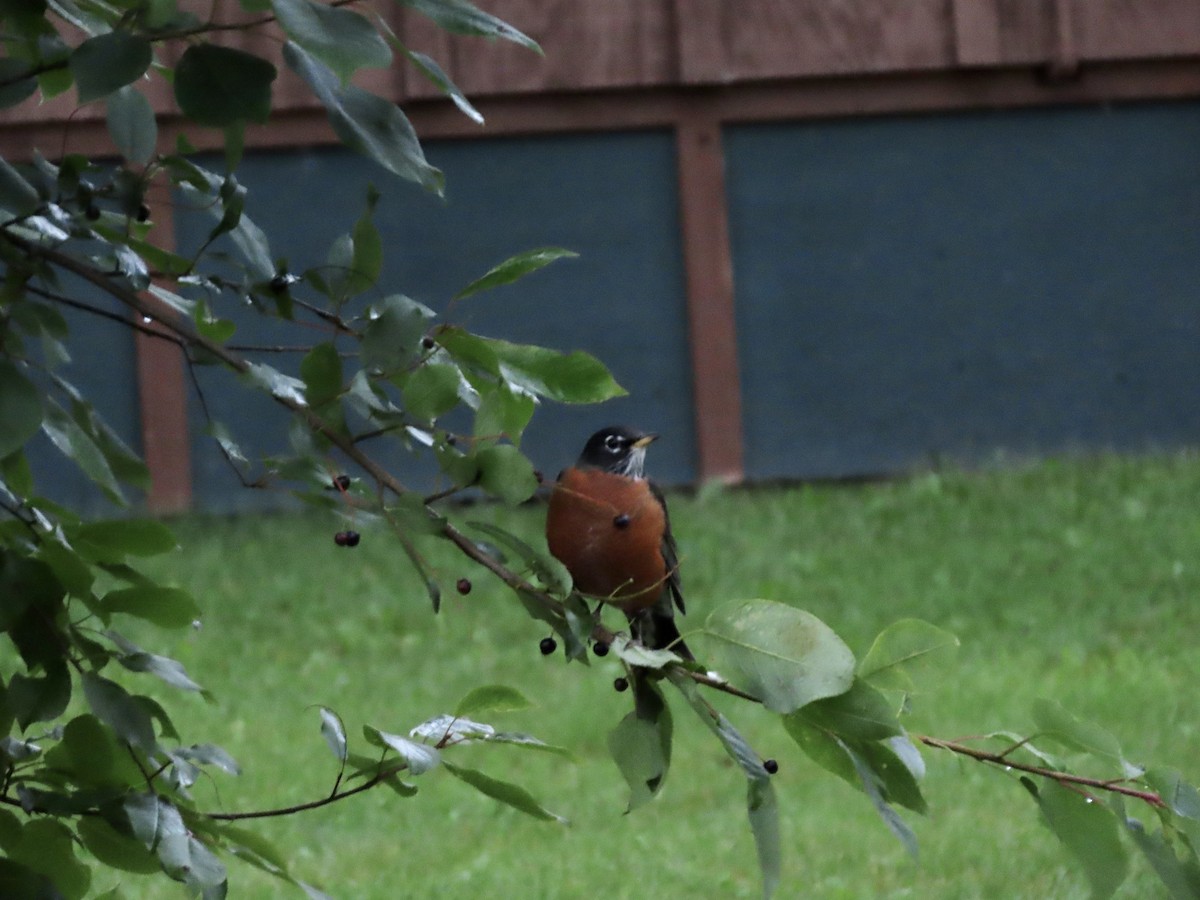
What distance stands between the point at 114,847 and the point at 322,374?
0.68 metres

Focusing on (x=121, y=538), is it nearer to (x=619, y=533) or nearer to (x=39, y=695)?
(x=39, y=695)

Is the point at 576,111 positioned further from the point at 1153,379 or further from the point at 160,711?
the point at 160,711

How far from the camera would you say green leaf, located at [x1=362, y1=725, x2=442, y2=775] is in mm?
1717

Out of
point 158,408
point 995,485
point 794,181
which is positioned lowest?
point 995,485

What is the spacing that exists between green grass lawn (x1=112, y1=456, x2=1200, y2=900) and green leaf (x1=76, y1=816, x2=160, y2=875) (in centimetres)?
154

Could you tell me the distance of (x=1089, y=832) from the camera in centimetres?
166

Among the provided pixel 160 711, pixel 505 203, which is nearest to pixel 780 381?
pixel 505 203

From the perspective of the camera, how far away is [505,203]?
896 cm

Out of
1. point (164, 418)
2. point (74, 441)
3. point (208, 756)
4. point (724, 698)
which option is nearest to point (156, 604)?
point (74, 441)

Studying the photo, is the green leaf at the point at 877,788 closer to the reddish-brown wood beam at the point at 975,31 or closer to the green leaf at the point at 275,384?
the green leaf at the point at 275,384

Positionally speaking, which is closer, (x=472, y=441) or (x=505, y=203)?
(x=472, y=441)

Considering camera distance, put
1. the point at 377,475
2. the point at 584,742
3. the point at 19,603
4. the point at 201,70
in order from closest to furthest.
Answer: the point at 201,70, the point at 377,475, the point at 19,603, the point at 584,742

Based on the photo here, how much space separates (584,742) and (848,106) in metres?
4.39

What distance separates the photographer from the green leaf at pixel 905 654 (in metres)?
1.61
